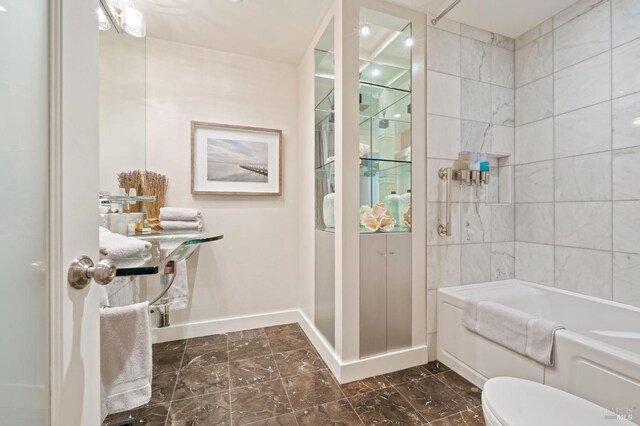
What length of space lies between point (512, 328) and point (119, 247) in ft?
6.40

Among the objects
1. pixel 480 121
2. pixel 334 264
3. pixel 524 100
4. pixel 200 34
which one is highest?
pixel 200 34

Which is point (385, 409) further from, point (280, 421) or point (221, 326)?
point (221, 326)

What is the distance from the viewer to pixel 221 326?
2383mm

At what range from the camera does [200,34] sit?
2.14 metres

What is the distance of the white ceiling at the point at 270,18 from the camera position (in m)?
1.84

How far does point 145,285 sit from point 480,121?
9.94 feet

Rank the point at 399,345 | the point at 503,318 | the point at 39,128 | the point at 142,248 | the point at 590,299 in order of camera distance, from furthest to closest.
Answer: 1. the point at 399,345
2. the point at 590,299
3. the point at 503,318
4. the point at 142,248
5. the point at 39,128

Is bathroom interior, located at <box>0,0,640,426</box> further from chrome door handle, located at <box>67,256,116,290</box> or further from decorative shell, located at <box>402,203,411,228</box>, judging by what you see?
chrome door handle, located at <box>67,256,116,290</box>

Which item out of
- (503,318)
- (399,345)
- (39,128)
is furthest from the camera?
(399,345)

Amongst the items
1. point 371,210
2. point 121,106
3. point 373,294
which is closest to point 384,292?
point 373,294

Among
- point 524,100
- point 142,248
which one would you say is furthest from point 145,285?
point 524,100

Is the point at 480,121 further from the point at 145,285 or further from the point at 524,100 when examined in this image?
the point at 145,285

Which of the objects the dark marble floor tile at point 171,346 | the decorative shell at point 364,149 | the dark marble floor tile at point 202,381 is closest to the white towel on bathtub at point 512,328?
the decorative shell at point 364,149

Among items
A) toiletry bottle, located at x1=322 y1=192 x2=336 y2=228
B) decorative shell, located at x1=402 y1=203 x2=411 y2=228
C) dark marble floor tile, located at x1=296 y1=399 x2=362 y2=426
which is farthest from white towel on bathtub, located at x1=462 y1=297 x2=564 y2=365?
toiletry bottle, located at x1=322 y1=192 x2=336 y2=228
